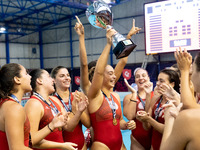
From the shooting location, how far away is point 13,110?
1.93 meters

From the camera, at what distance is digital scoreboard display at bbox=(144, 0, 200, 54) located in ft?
38.8

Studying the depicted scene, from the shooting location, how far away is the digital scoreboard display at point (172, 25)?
11.8 m

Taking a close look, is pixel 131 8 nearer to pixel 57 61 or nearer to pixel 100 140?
pixel 57 61

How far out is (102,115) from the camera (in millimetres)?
2730

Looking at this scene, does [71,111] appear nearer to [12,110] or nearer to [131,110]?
[131,110]

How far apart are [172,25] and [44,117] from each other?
36.4 feet

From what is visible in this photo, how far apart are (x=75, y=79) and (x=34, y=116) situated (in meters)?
18.4

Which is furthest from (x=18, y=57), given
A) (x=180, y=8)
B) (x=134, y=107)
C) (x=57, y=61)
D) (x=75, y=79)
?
(x=134, y=107)

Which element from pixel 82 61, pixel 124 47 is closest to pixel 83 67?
pixel 82 61

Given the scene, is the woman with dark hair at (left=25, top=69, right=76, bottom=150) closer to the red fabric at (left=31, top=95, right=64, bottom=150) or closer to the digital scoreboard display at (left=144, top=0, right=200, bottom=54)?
the red fabric at (left=31, top=95, right=64, bottom=150)

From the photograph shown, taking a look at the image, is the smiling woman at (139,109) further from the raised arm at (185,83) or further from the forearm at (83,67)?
the raised arm at (185,83)

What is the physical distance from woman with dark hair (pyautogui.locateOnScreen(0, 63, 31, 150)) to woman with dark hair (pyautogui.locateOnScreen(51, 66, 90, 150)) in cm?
66

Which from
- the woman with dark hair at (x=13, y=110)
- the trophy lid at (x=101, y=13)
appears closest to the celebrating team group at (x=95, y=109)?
the woman with dark hair at (x=13, y=110)

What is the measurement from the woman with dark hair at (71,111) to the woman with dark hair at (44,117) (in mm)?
163
